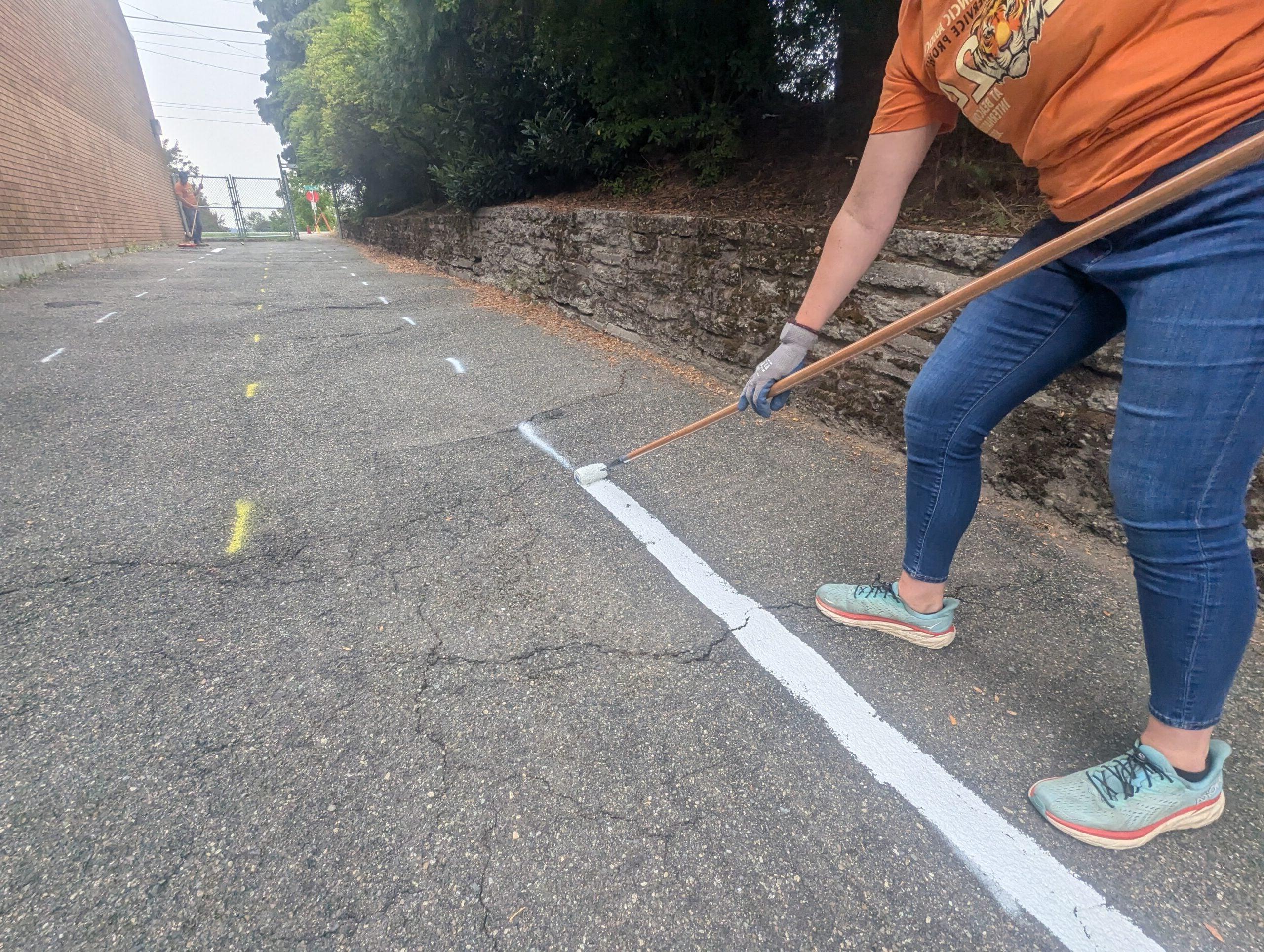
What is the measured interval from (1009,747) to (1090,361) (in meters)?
1.77

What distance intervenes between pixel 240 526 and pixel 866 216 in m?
2.76

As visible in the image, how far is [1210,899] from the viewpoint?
1.32 metres

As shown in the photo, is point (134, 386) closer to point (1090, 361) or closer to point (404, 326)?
point (404, 326)

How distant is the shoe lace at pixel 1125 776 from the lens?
143 centimetres

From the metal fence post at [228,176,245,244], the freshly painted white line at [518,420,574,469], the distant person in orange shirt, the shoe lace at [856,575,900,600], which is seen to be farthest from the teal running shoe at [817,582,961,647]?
the metal fence post at [228,176,245,244]

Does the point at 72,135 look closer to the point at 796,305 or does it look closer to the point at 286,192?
the point at 796,305

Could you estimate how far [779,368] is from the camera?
1973 mm

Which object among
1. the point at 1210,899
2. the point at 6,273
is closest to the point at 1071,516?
the point at 1210,899

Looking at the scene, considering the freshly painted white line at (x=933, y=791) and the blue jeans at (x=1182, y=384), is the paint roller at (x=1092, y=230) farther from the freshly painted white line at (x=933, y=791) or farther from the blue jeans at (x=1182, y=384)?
the freshly painted white line at (x=933, y=791)

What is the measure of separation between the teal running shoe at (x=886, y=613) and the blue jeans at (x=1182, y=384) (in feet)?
2.12

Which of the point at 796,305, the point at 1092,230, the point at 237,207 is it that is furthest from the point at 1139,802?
the point at 237,207

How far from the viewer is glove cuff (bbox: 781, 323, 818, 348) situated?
76.2 inches

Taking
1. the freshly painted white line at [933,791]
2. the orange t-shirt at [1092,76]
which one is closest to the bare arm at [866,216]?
the orange t-shirt at [1092,76]

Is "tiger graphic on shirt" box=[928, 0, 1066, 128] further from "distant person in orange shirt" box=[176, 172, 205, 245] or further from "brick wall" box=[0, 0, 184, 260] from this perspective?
"distant person in orange shirt" box=[176, 172, 205, 245]
